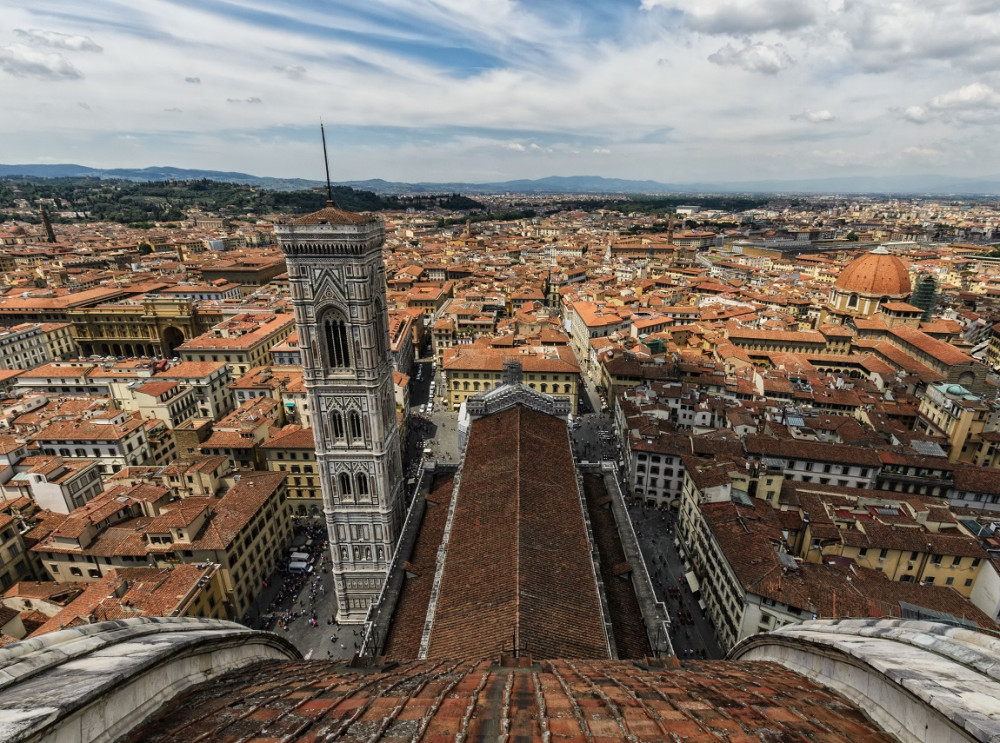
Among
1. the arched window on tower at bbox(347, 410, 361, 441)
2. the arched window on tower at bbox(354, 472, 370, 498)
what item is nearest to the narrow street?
the arched window on tower at bbox(354, 472, 370, 498)

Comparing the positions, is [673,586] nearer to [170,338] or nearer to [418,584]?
[418,584]

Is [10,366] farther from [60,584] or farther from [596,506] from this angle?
[596,506]

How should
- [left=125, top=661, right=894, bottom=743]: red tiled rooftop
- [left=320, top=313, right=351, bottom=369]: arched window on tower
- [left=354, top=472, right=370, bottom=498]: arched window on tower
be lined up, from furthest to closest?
[left=354, top=472, right=370, bottom=498]: arched window on tower
[left=320, top=313, right=351, bottom=369]: arched window on tower
[left=125, top=661, right=894, bottom=743]: red tiled rooftop

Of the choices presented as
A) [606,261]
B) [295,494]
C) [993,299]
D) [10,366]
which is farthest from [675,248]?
[10,366]

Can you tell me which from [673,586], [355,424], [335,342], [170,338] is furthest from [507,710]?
[170,338]

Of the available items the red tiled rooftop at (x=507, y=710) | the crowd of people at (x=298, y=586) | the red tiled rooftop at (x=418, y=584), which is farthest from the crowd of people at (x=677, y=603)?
the red tiled rooftop at (x=507, y=710)

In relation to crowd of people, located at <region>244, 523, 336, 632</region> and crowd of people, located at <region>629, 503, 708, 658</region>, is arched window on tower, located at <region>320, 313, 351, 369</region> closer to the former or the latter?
crowd of people, located at <region>244, 523, 336, 632</region>
